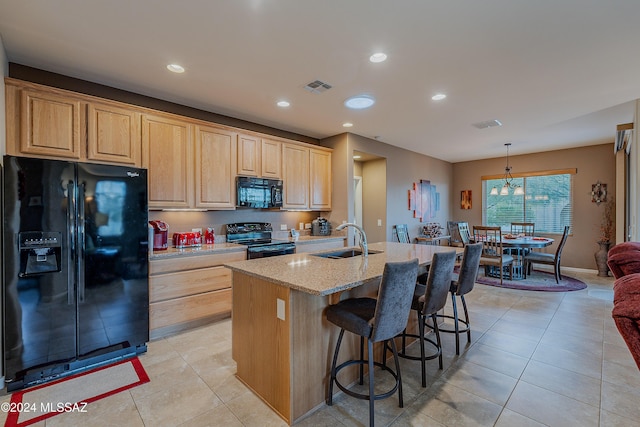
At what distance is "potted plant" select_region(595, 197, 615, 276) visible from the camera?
5597 mm

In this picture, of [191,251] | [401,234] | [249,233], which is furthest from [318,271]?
[401,234]

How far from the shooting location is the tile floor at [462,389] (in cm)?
184

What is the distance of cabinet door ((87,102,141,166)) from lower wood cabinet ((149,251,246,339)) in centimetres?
112

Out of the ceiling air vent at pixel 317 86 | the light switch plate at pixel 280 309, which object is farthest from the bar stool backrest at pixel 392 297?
the ceiling air vent at pixel 317 86

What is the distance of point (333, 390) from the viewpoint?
2055 mm

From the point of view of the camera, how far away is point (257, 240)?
419cm

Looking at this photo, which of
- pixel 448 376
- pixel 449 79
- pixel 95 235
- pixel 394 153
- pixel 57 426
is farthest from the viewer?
pixel 394 153

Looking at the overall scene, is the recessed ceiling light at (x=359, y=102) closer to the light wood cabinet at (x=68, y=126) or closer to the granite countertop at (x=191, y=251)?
the granite countertop at (x=191, y=251)

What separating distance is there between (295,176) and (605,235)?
624cm

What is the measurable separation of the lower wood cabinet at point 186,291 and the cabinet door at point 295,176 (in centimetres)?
137

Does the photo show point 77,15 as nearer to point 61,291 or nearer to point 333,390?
point 61,291

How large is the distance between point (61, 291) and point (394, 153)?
5.42 metres

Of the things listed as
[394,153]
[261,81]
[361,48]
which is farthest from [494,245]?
[261,81]

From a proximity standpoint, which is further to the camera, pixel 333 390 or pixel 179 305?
pixel 179 305
